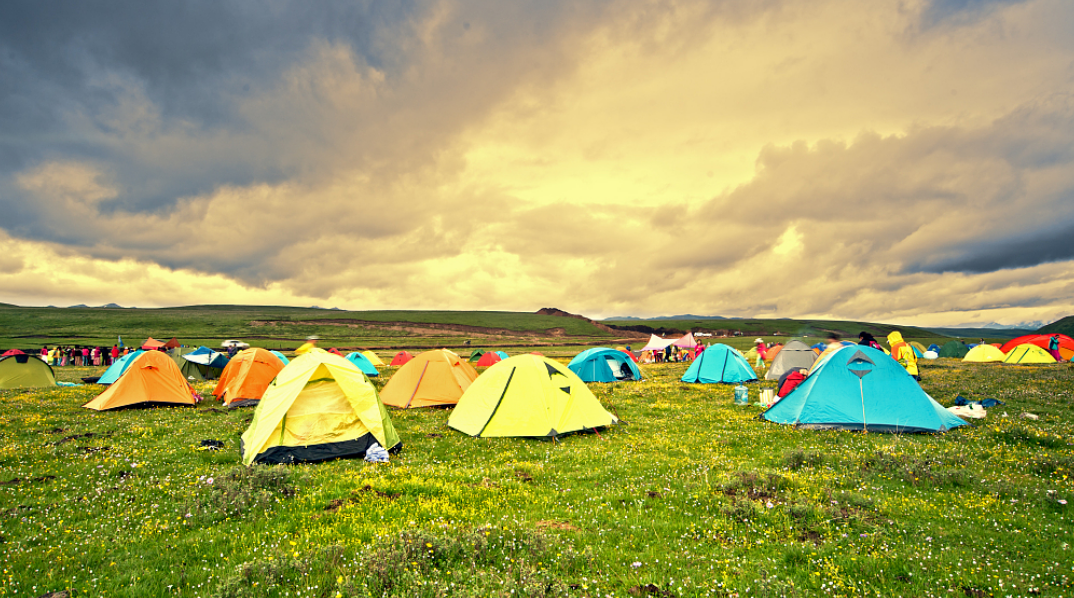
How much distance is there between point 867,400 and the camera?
1526cm

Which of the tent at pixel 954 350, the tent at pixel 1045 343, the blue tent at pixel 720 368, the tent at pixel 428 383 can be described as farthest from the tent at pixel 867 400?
the tent at pixel 954 350

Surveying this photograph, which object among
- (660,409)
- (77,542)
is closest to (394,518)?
(77,542)

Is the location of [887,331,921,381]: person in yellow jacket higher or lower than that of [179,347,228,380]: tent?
higher

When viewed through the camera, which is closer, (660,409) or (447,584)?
(447,584)

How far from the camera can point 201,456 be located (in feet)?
41.3

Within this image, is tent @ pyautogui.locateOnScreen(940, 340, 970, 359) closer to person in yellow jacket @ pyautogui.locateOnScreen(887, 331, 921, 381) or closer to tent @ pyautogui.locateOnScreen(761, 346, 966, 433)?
person in yellow jacket @ pyautogui.locateOnScreen(887, 331, 921, 381)

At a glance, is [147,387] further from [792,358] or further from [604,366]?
[792,358]

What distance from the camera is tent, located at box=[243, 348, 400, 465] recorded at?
12125 millimetres

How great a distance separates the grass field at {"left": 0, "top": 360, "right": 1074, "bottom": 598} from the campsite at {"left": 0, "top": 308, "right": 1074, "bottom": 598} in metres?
0.04

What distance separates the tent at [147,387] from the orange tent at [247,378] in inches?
67.6

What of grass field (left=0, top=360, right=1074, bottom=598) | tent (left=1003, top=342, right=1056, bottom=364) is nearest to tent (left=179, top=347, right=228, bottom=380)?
grass field (left=0, top=360, right=1074, bottom=598)

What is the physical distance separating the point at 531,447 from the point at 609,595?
818 cm

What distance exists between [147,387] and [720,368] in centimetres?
3352

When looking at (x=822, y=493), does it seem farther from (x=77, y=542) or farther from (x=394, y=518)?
(x=77, y=542)
